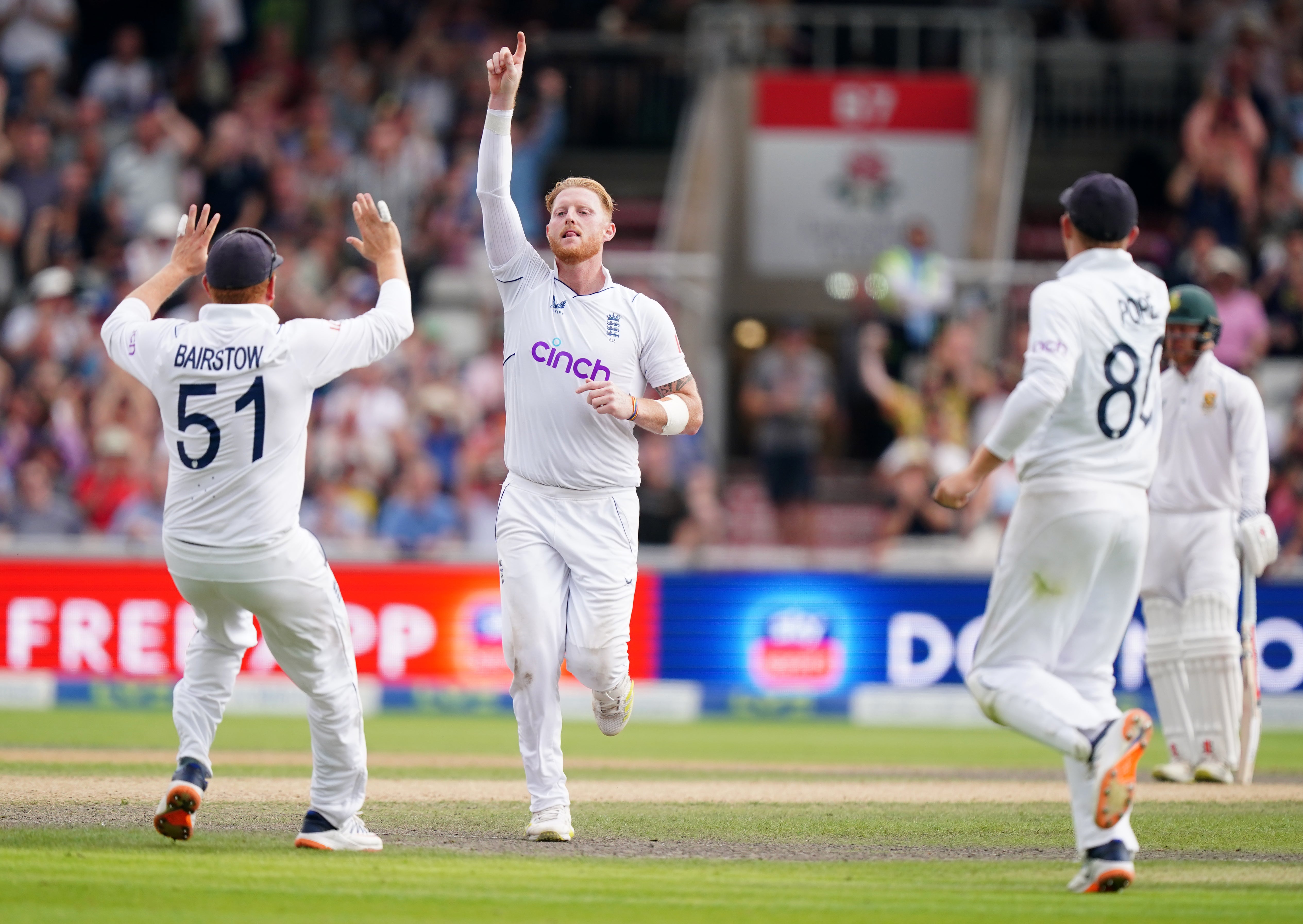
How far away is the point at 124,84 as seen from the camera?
70.7 feet

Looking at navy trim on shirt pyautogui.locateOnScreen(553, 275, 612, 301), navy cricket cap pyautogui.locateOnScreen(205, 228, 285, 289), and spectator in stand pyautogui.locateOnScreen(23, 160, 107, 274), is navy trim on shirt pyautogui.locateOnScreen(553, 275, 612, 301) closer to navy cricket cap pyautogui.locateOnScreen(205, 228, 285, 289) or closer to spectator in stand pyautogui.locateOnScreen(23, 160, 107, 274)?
navy cricket cap pyautogui.locateOnScreen(205, 228, 285, 289)

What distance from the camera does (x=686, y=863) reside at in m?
7.06

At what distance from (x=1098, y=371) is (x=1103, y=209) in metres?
0.64

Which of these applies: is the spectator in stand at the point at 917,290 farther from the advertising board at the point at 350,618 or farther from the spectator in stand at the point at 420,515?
the spectator in stand at the point at 420,515

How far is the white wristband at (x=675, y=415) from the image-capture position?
24.3 ft

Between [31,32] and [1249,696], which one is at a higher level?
[31,32]

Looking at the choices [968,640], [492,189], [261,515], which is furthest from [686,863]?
[968,640]

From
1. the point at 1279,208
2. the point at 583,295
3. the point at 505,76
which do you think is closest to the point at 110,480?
the point at 583,295

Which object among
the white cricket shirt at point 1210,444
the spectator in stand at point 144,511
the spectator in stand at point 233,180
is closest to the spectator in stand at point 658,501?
the spectator in stand at point 144,511

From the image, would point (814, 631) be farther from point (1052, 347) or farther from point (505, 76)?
point (1052, 347)

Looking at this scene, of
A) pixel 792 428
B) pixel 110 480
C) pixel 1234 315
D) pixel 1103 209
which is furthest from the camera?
pixel 792 428

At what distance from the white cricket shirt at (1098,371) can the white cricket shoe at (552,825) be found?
2.36 metres

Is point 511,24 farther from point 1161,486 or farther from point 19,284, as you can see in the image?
point 1161,486

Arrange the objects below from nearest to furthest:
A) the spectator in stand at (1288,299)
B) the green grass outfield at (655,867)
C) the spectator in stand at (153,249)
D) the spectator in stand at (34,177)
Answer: the green grass outfield at (655,867)
the spectator in stand at (1288,299)
the spectator in stand at (153,249)
the spectator in stand at (34,177)
